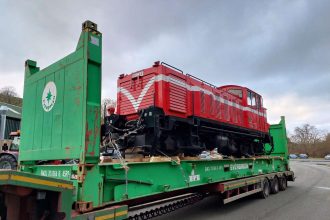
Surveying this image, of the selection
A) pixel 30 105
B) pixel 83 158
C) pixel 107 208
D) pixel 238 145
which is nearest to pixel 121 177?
pixel 107 208

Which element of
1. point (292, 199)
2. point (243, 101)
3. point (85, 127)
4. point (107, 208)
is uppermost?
point (243, 101)

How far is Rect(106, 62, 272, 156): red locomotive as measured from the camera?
688cm

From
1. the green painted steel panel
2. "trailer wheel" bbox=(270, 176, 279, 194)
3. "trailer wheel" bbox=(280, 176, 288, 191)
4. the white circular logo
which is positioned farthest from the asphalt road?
the white circular logo

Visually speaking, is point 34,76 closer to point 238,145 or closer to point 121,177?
point 121,177

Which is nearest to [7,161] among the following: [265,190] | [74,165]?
[74,165]

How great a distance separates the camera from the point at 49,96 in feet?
14.4

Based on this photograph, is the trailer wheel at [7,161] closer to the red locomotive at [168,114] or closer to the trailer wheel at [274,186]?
the red locomotive at [168,114]

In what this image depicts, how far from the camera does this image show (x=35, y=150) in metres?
4.55

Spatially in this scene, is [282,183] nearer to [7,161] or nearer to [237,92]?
[237,92]

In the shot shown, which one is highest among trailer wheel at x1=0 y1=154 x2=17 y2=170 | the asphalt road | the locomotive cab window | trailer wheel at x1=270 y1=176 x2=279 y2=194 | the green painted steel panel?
the locomotive cab window

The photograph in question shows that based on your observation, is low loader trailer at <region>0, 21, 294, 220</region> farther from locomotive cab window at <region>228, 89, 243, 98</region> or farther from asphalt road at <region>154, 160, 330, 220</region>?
locomotive cab window at <region>228, 89, 243, 98</region>

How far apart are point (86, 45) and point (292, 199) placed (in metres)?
9.69

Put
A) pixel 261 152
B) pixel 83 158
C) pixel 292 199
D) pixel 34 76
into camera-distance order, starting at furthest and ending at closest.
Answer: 1. pixel 261 152
2. pixel 292 199
3. pixel 34 76
4. pixel 83 158

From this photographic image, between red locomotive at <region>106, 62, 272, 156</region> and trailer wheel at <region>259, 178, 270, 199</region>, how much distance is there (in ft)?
6.09
